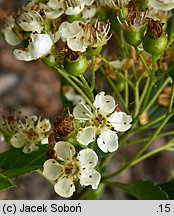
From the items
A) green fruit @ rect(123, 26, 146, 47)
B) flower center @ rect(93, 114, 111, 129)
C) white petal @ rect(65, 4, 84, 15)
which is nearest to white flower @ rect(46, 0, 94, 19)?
white petal @ rect(65, 4, 84, 15)

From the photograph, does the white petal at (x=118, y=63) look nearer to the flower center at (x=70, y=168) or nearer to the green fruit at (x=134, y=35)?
the green fruit at (x=134, y=35)

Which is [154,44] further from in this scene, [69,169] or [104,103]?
[69,169]

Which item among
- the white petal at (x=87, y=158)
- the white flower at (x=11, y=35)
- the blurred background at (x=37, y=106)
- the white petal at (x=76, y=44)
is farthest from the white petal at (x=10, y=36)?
the blurred background at (x=37, y=106)

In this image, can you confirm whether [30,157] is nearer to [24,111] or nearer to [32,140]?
[32,140]

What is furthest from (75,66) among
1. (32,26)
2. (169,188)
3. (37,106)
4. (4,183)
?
(37,106)

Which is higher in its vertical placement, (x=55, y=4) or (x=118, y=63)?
(x=55, y=4)

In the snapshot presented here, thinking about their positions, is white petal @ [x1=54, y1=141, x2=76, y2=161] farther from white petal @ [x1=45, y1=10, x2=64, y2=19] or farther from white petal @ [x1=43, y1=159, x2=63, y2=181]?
white petal @ [x1=45, y1=10, x2=64, y2=19]
